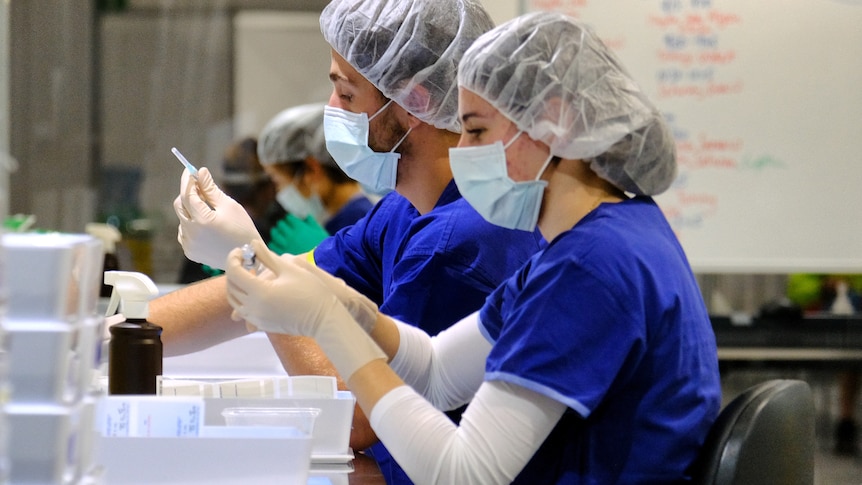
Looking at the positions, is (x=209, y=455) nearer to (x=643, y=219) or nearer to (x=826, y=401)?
(x=643, y=219)

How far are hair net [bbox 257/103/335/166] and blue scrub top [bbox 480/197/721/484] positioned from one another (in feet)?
8.04

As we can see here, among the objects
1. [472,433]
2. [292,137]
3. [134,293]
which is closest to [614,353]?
[472,433]

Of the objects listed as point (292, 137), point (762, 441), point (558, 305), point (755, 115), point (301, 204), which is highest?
point (558, 305)

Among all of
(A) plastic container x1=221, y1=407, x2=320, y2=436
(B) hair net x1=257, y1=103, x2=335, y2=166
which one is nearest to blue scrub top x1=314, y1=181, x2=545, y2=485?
(A) plastic container x1=221, y1=407, x2=320, y2=436

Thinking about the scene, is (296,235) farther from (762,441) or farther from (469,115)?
(762,441)

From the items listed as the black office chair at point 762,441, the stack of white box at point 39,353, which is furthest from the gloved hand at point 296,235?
the stack of white box at point 39,353

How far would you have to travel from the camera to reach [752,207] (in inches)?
123

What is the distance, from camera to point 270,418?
3.72 ft

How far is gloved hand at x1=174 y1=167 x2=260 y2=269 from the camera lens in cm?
158

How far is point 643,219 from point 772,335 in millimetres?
2157

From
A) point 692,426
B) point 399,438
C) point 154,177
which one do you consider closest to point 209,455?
point 399,438

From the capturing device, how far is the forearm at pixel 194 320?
1.76 metres

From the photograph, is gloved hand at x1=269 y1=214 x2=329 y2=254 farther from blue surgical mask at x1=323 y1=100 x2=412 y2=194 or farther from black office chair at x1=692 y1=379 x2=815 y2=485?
black office chair at x1=692 y1=379 x2=815 y2=485

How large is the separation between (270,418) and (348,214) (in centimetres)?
223
